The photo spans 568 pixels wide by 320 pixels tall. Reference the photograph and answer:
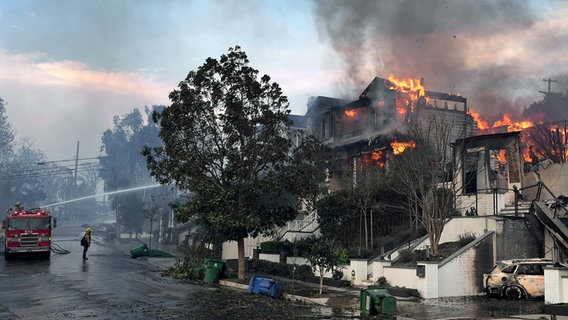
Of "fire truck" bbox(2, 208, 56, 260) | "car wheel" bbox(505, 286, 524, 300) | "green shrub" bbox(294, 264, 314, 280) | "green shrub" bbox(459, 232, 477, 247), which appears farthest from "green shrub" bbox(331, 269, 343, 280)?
"fire truck" bbox(2, 208, 56, 260)

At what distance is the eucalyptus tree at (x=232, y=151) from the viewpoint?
25125 millimetres

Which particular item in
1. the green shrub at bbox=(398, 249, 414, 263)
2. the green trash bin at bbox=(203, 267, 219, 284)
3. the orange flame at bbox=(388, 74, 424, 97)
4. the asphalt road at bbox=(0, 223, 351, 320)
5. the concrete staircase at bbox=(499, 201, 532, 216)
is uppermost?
the orange flame at bbox=(388, 74, 424, 97)

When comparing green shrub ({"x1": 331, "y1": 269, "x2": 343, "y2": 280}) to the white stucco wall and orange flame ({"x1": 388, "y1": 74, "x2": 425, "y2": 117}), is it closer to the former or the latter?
the white stucco wall

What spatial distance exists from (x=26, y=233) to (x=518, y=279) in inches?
1147

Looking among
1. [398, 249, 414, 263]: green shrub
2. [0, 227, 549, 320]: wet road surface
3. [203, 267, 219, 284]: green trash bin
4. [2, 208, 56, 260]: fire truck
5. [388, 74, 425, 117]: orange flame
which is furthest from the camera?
[388, 74, 425, 117]: orange flame

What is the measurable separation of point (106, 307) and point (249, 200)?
10.1m

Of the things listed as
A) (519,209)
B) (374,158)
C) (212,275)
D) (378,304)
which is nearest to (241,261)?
(212,275)

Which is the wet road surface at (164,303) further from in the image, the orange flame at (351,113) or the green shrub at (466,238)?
the orange flame at (351,113)

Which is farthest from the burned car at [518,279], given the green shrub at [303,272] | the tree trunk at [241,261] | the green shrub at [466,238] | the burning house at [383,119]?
the burning house at [383,119]

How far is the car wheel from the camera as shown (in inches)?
754

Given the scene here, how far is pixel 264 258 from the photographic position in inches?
1281

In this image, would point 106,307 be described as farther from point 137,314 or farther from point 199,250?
point 199,250

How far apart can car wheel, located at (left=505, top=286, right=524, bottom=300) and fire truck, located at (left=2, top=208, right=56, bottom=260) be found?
91.3 ft

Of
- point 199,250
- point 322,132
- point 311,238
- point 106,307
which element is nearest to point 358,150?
point 322,132
